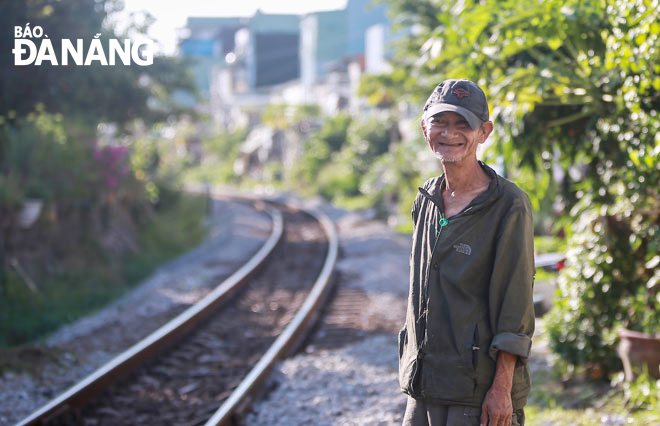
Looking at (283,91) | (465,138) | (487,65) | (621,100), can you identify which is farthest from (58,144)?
(283,91)

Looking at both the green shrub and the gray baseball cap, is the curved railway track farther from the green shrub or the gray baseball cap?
the gray baseball cap

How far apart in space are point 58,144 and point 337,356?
710cm

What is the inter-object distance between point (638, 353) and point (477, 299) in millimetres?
3556

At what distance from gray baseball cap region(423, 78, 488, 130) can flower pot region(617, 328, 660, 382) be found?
3.66 metres

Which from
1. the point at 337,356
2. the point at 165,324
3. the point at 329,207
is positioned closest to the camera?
the point at 337,356

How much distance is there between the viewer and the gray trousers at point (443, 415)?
2.85 meters

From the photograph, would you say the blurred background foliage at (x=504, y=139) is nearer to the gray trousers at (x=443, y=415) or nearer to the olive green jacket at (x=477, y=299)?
the olive green jacket at (x=477, y=299)

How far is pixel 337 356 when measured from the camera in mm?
7566

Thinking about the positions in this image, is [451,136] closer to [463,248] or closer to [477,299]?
[463,248]

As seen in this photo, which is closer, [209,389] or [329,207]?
[209,389]

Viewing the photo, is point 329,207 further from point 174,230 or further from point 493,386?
point 493,386

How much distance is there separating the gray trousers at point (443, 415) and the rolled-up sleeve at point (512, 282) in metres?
0.24

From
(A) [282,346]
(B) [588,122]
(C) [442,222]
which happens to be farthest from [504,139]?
(C) [442,222]

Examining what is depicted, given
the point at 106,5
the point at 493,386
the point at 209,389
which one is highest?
the point at 106,5
